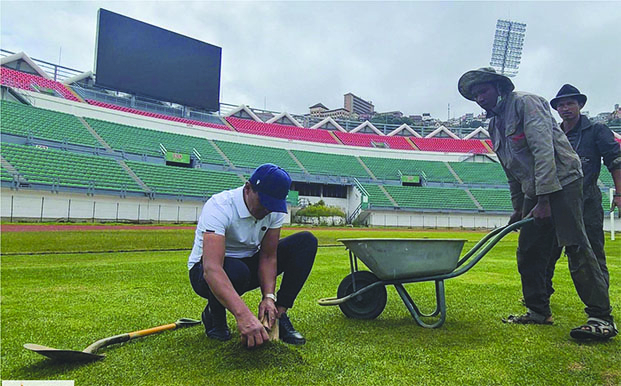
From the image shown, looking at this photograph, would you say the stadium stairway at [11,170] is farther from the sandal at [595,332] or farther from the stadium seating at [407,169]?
the stadium seating at [407,169]

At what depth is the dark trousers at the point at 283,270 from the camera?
7.72 feet

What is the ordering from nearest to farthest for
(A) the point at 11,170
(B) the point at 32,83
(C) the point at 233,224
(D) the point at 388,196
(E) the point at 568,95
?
(C) the point at 233,224 → (E) the point at 568,95 → (A) the point at 11,170 → (B) the point at 32,83 → (D) the point at 388,196

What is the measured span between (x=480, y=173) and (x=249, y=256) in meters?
38.0

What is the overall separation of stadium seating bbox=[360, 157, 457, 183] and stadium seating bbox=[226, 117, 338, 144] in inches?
215

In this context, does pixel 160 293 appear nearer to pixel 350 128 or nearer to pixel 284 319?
pixel 284 319

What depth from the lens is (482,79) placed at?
294cm

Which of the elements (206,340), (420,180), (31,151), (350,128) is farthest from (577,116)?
(350,128)

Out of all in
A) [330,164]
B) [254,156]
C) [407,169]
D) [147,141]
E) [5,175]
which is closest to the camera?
[5,175]

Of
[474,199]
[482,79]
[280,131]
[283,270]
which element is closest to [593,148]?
[482,79]

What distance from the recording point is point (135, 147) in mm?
26578

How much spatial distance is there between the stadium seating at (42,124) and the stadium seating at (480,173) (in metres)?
29.6

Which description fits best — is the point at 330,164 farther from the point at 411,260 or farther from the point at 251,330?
the point at 251,330

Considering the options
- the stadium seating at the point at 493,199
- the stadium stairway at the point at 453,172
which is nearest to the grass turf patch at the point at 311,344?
the stadium seating at the point at 493,199

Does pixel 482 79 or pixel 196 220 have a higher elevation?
pixel 482 79
